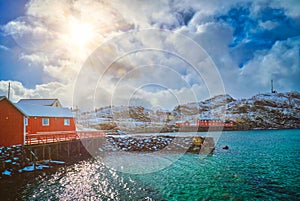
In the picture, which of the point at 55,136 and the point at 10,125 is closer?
the point at 10,125

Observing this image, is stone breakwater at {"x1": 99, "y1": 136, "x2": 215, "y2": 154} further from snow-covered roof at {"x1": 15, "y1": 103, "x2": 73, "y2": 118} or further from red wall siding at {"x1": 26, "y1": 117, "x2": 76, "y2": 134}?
snow-covered roof at {"x1": 15, "y1": 103, "x2": 73, "y2": 118}

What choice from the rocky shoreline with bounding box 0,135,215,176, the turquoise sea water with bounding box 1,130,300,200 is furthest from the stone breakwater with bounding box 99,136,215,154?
the turquoise sea water with bounding box 1,130,300,200

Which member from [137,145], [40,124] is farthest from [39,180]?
[137,145]

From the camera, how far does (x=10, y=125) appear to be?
24.7 m

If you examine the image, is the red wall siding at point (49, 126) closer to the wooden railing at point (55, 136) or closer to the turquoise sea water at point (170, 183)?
the wooden railing at point (55, 136)

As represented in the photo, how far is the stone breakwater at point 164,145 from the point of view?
124 ft

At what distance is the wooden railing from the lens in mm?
28577

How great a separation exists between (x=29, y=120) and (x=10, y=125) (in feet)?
20.0

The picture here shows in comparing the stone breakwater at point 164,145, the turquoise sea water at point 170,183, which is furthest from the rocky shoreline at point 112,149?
the turquoise sea water at point 170,183

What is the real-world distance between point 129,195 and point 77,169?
11860mm

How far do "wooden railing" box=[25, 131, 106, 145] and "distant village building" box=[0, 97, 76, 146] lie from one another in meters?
0.48

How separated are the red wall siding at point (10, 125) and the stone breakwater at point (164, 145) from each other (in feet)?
57.8

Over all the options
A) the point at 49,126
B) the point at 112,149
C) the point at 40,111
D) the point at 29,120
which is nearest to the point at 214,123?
the point at 112,149

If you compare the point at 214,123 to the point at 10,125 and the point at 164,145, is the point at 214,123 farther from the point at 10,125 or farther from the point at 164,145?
the point at 10,125
